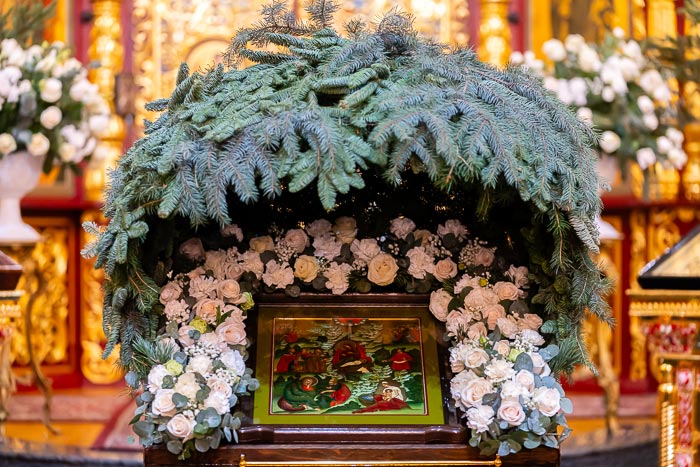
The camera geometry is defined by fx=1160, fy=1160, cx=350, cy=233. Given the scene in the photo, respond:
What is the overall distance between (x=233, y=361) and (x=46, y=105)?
3.34m

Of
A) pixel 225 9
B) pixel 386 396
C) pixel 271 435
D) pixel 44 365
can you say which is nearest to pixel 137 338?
pixel 271 435

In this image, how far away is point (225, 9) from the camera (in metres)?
7.60

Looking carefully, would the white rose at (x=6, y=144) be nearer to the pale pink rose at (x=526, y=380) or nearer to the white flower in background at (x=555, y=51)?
the white flower in background at (x=555, y=51)

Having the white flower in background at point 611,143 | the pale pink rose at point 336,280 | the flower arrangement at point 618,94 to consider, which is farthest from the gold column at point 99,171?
the pale pink rose at point 336,280

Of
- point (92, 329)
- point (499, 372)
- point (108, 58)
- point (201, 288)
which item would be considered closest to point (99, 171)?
point (108, 58)

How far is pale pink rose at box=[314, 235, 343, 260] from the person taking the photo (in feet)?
10.3

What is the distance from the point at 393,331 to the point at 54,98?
3200 mm

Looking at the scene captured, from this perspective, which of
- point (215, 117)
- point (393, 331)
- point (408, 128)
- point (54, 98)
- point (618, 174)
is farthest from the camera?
point (618, 174)

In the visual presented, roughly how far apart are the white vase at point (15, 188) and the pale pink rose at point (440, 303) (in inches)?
130

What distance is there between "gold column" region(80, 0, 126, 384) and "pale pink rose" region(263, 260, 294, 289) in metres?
4.26

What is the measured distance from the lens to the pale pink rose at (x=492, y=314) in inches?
118

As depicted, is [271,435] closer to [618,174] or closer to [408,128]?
[408,128]

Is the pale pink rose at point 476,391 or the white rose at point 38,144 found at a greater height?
the white rose at point 38,144

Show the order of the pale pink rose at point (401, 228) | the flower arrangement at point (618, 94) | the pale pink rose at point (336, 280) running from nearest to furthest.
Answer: the pale pink rose at point (336, 280) → the pale pink rose at point (401, 228) → the flower arrangement at point (618, 94)
